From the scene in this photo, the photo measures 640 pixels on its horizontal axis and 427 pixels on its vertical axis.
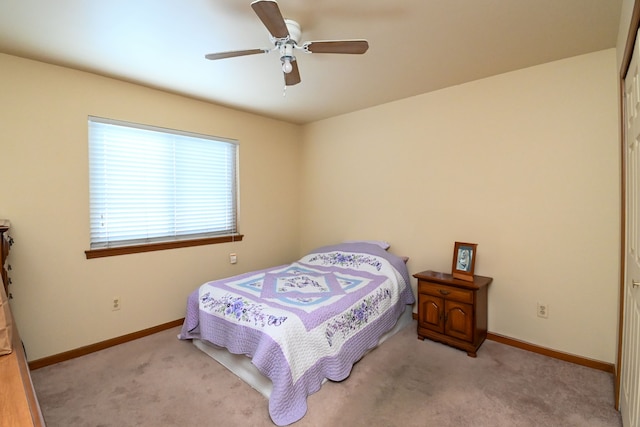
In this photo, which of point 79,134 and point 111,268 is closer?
point 79,134

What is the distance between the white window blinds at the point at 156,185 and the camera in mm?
2740

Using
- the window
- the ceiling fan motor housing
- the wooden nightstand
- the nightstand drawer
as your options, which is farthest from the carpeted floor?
the ceiling fan motor housing

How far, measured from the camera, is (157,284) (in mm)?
3053

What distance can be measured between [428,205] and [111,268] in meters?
3.14

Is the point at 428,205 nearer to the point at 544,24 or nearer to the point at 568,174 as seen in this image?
the point at 568,174

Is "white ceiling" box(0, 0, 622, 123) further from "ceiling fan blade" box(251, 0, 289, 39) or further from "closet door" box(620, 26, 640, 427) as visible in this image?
"closet door" box(620, 26, 640, 427)

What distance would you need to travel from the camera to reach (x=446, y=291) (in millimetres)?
2660

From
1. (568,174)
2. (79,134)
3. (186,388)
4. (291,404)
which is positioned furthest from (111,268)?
(568,174)

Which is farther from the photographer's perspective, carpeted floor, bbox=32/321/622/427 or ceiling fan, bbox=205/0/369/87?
carpeted floor, bbox=32/321/622/427

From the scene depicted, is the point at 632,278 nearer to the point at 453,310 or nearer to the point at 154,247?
the point at 453,310

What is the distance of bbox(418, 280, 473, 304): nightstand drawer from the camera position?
8.34 feet

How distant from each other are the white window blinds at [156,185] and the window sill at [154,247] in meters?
0.08

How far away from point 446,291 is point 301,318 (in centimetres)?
137

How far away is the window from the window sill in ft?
0.04
